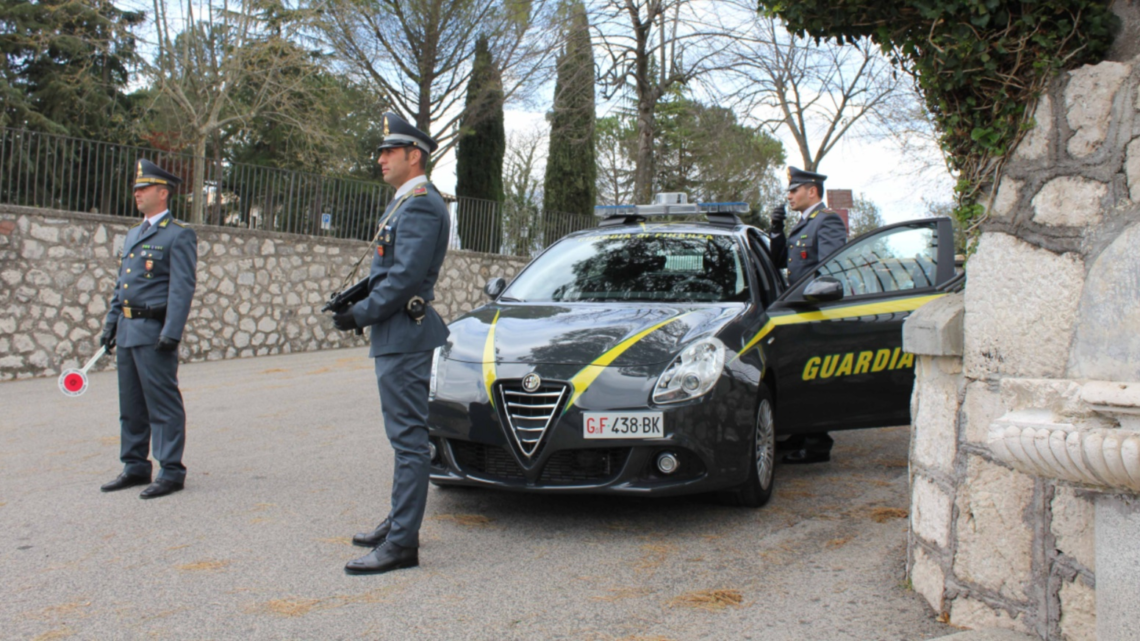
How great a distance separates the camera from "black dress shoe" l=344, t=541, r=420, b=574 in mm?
3916

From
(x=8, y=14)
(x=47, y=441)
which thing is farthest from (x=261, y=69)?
(x=47, y=441)

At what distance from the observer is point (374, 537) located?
4.29 m

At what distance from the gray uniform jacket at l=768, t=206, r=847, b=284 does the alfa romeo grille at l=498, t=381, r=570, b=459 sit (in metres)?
2.88

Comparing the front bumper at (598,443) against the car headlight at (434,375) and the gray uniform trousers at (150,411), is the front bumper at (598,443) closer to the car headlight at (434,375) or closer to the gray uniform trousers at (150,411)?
the car headlight at (434,375)

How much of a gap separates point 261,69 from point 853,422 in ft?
50.4

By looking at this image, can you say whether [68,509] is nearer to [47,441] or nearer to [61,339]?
[47,441]

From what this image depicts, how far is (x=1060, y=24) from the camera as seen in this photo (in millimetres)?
2789

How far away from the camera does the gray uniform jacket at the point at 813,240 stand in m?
6.78

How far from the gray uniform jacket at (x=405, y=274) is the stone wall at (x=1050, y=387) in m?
2.02

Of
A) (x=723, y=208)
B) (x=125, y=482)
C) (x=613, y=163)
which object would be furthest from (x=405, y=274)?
(x=613, y=163)

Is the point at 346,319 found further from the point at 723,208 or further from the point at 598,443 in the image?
the point at 723,208

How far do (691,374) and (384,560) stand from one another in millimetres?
1603

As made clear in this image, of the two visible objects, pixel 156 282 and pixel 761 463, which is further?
pixel 156 282

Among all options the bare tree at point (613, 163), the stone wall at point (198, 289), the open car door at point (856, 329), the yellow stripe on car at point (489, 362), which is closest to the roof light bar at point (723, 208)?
the open car door at point (856, 329)
